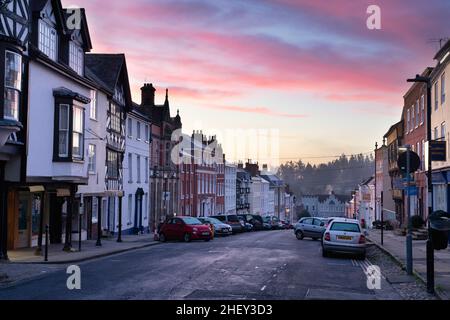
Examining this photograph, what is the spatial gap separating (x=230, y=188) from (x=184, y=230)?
5607 cm

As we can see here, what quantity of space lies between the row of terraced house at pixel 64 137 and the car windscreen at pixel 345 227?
37.9ft

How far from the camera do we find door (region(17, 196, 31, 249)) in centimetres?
2603

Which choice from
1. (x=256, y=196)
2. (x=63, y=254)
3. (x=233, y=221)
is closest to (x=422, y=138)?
(x=233, y=221)

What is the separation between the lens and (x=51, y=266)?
19.9 metres

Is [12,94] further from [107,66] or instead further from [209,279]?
[107,66]

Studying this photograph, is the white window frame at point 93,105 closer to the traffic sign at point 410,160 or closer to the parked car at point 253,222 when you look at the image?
the traffic sign at point 410,160

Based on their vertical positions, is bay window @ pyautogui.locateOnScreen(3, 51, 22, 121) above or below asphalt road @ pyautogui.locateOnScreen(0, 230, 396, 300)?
above

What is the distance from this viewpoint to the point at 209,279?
16.0 meters

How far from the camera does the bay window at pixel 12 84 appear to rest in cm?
1995

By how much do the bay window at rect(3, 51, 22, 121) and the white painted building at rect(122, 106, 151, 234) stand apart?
65.7 feet

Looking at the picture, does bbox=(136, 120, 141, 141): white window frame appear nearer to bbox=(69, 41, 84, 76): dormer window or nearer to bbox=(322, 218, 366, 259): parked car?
bbox=(69, 41, 84, 76): dormer window

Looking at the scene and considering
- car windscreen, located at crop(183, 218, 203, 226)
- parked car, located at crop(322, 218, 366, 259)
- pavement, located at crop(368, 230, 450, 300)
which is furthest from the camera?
car windscreen, located at crop(183, 218, 203, 226)

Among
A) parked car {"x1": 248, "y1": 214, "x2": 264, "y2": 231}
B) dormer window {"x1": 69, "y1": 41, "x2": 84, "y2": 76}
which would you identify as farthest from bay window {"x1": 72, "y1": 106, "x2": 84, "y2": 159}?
parked car {"x1": 248, "y1": 214, "x2": 264, "y2": 231}
